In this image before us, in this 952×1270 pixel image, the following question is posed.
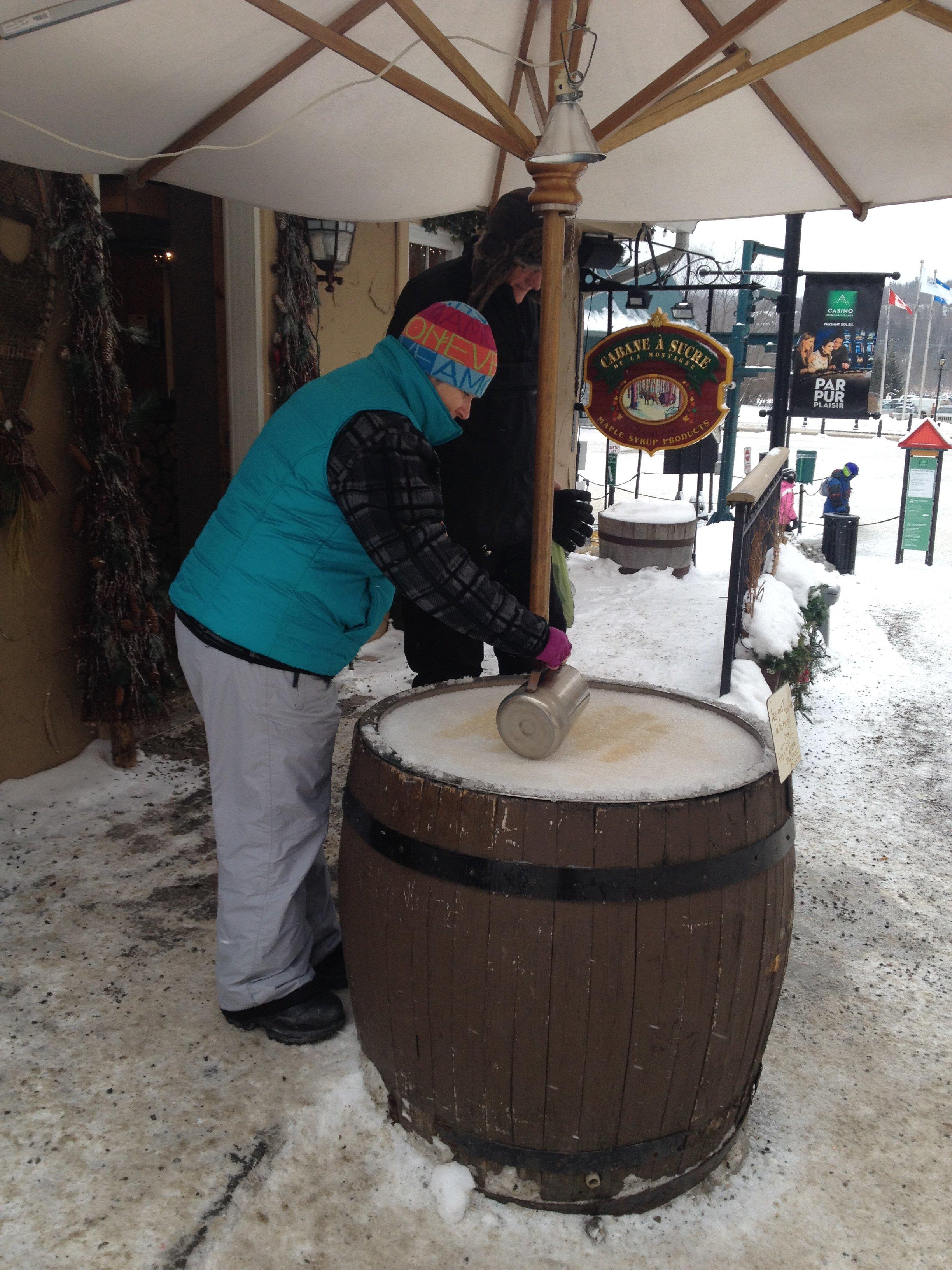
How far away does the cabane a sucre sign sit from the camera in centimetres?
626

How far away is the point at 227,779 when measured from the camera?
7.48 ft

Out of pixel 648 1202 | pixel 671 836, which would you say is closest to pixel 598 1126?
pixel 648 1202

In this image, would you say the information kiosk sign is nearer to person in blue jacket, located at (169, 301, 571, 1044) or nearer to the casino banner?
the casino banner

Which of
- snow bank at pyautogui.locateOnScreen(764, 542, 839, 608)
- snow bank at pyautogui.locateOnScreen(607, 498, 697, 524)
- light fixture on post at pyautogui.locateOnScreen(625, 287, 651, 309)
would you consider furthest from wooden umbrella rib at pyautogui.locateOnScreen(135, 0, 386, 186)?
snow bank at pyautogui.locateOnScreen(607, 498, 697, 524)

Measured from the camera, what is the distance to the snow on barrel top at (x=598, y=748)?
179 centimetres

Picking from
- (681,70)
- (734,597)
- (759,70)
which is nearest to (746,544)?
(734,597)

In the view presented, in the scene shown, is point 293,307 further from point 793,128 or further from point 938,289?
point 938,289

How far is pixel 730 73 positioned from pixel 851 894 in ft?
9.06

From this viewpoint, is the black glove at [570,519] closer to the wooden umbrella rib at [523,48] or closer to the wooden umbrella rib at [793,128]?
the wooden umbrella rib at [523,48]

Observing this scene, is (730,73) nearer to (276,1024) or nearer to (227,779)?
(227,779)

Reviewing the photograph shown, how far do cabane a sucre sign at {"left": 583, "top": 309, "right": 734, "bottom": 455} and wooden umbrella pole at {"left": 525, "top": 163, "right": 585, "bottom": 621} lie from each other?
4156 millimetres

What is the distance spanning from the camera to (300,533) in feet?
6.97

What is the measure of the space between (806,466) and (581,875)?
44.4 feet

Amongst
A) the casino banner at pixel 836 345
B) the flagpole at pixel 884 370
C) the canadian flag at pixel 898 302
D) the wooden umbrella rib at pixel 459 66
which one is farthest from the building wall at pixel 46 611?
the flagpole at pixel 884 370
